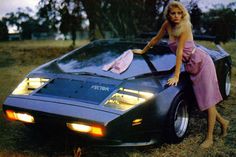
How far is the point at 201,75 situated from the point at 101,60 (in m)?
1.10

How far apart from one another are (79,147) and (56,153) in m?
0.27

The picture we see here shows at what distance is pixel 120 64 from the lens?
3.96 m

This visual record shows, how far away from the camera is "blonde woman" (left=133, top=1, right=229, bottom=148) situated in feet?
12.8

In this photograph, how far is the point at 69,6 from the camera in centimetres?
1362

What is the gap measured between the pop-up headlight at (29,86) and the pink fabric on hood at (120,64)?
66 centimetres

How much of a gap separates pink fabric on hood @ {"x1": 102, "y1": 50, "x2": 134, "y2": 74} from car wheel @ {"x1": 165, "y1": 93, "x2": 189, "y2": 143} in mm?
617

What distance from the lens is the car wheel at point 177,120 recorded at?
12.5 ft

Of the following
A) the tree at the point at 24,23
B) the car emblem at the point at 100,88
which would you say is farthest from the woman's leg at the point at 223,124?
the tree at the point at 24,23

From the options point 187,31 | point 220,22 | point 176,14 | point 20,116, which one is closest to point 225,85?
point 187,31

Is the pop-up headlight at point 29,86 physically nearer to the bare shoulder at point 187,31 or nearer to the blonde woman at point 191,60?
the blonde woman at point 191,60

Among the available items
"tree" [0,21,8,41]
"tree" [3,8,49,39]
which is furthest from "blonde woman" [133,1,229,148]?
"tree" [3,8,49,39]

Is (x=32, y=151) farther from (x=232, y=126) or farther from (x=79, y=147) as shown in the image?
(x=232, y=126)

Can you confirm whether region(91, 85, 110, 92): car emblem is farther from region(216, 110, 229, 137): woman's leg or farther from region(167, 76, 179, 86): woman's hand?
region(216, 110, 229, 137): woman's leg

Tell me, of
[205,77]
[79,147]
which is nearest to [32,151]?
[79,147]
